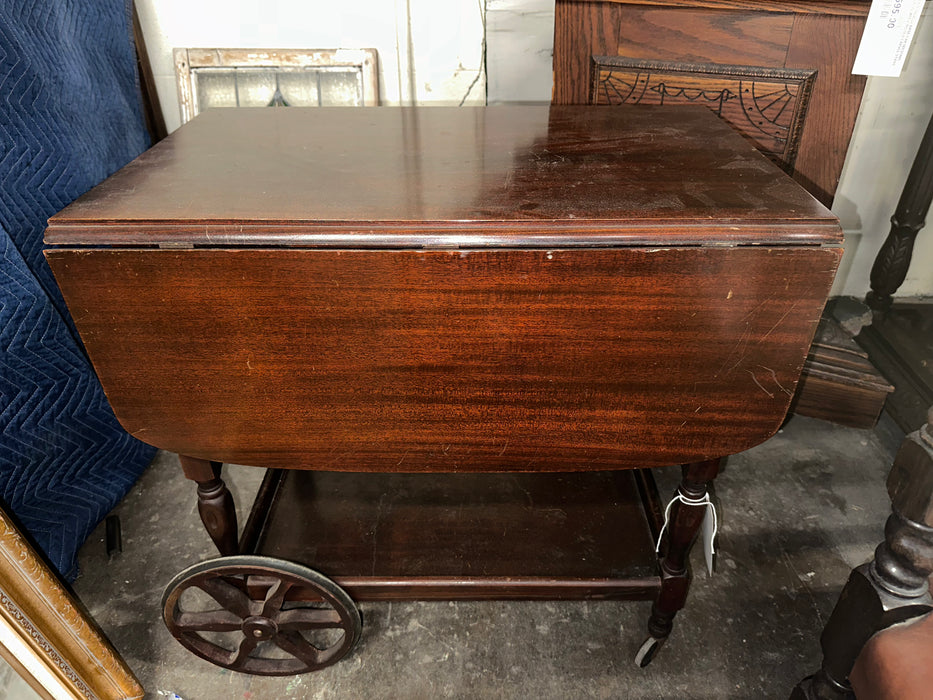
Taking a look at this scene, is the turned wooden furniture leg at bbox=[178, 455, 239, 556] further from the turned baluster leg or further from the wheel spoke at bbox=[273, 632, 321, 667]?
the turned baluster leg

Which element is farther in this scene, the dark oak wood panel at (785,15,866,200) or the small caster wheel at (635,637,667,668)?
the dark oak wood panel at (785,15,866,200)

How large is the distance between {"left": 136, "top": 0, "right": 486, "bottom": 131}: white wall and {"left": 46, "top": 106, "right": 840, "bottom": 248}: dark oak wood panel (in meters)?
0.66

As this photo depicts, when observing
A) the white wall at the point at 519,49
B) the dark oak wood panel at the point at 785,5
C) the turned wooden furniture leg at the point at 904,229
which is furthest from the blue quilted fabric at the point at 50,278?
the turned wooden furniture leg at the point at 904,229

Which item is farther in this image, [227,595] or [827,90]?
[827,90]

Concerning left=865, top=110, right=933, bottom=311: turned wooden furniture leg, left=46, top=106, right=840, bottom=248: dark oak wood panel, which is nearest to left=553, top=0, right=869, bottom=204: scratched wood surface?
left=46, top=106, right=840, bottom=248: dark oak wood panel

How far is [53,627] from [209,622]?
0.25 m

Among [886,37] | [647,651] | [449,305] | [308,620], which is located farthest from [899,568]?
[886,37]

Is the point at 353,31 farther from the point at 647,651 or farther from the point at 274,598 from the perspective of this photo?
the point at 647,651

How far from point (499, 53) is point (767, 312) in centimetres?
136

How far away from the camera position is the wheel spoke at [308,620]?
1231 mm

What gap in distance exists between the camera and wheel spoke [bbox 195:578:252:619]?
1.19m

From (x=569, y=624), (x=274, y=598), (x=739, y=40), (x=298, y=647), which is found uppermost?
(x=739, y=40)

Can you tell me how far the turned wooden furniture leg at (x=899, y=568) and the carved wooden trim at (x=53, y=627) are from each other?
1.22 meters

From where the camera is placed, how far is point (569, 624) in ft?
4.69
